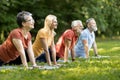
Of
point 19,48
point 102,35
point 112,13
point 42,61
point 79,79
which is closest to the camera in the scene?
point 79,79

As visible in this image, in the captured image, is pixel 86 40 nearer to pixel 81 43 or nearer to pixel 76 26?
pixel 81 43

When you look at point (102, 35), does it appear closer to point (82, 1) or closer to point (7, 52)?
point (82, 1)

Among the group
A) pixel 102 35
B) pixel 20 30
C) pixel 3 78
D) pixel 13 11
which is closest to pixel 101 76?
pixel 3 78

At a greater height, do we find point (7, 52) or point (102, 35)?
point (7, 52)

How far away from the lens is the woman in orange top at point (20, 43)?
876cm

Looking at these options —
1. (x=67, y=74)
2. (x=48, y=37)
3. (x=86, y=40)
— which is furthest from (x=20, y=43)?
(x=86, y=40)

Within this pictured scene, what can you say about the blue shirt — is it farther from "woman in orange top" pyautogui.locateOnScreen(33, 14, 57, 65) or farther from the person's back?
the person's back

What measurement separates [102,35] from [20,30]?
29708 millimetres

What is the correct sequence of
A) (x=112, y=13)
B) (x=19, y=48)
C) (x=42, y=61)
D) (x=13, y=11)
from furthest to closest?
(x=112, y=13)
(x=13, y=11)
(x=42, y=61)
(x=19, y=48)

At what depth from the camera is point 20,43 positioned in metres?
8.70

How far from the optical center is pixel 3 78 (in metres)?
7.17

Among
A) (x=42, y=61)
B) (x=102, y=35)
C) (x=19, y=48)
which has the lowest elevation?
(x=102, y=35)

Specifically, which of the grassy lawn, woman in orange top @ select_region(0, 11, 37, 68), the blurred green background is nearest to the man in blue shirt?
woman in orange top @ select_region(0, 11, 37, 68)

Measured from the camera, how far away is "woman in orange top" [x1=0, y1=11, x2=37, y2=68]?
345 inches
